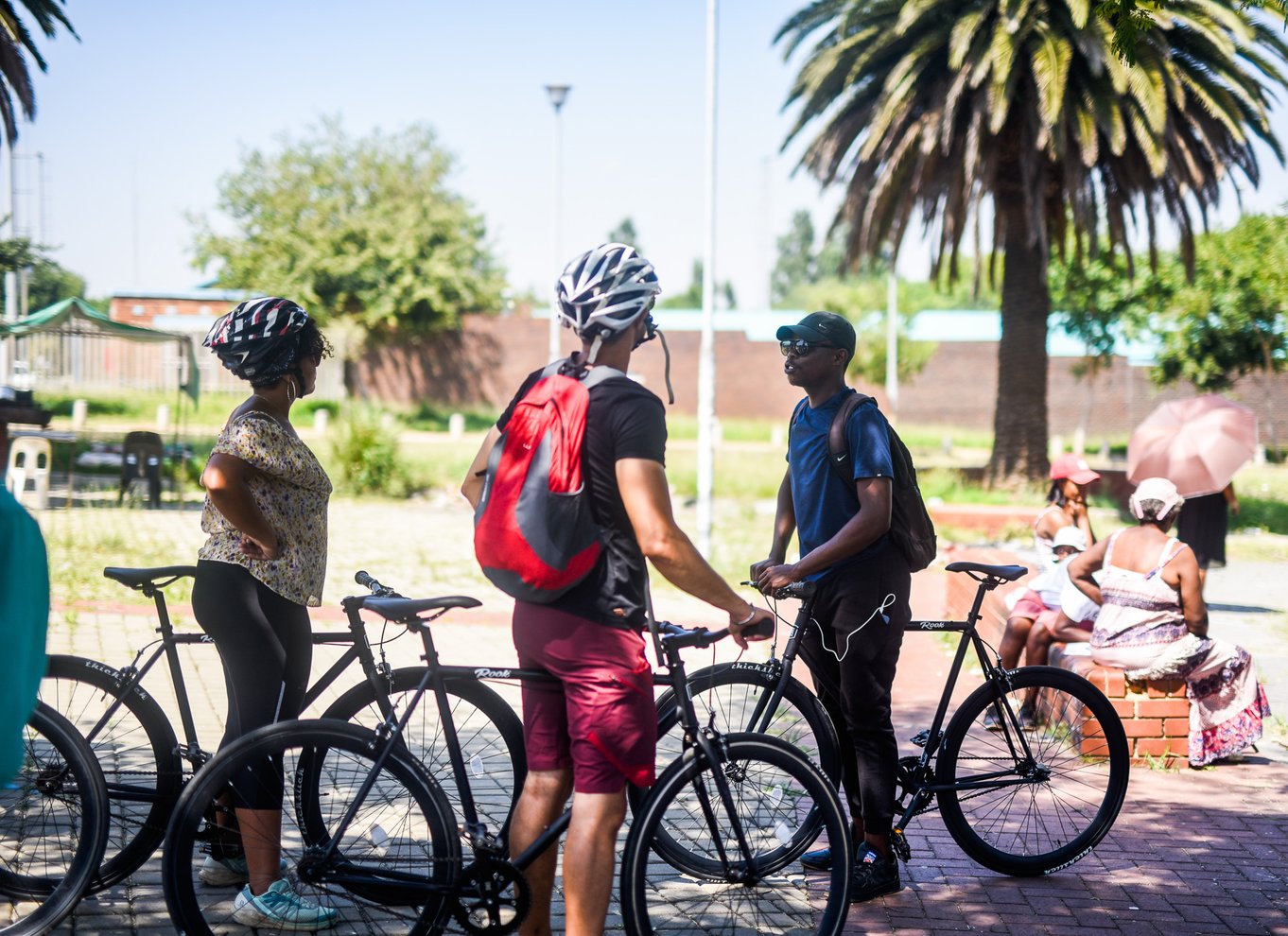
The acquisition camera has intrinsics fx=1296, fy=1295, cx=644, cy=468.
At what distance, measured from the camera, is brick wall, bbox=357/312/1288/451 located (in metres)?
52.8

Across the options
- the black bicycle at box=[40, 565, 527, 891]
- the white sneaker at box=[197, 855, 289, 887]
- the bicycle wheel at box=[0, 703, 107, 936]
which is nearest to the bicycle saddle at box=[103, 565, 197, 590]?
the black bicycle at box=[40, 565, 527, 891]

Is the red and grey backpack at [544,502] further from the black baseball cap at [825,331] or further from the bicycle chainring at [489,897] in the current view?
the black baseball cap at [825,331]

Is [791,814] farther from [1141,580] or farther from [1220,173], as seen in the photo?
[1220,173]

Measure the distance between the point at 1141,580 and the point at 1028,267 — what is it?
12432 millimetres

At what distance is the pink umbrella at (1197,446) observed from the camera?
9000 mm

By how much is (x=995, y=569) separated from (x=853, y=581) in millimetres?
552

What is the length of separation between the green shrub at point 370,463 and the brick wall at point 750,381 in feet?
103

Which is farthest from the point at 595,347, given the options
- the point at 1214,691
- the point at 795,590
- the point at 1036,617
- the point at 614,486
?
the point at 1036,617

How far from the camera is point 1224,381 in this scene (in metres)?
32.6

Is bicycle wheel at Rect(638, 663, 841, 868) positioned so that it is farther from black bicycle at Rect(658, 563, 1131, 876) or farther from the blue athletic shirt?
the blue athletic shirt

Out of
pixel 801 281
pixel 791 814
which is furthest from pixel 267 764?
pixel 801 281

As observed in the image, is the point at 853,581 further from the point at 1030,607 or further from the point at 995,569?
the point at 1030,607

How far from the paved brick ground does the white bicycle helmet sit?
82.3 inches

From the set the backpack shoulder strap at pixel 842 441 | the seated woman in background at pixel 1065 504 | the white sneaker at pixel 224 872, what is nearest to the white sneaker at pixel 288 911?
the white sneaker at pixel 224 872
